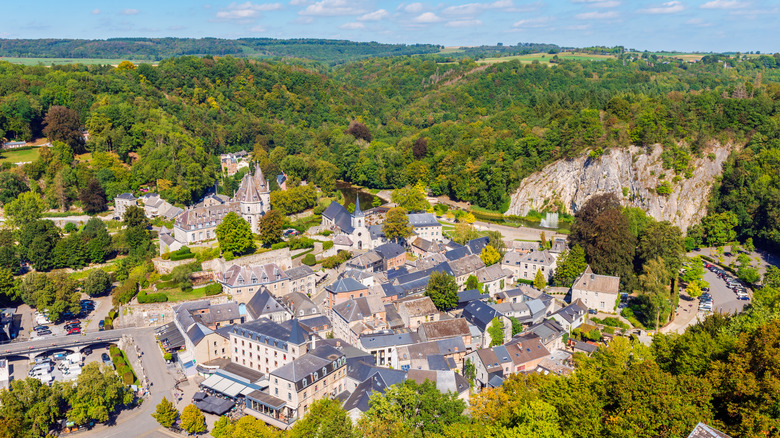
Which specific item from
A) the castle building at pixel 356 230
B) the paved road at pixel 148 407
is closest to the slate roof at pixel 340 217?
the castle building at pixel 356 230

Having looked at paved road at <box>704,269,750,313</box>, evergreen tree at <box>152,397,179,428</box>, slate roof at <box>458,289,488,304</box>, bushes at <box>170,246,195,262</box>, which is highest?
bushes at <box>170,246,195,262</box>

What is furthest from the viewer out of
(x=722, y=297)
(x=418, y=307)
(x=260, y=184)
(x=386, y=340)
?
(x=260, y=184)

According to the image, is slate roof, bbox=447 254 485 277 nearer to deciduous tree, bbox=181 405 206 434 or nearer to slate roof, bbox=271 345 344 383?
slate roof, bbox=271 345 344 383

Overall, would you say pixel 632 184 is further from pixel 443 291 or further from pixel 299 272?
pixel 299 272

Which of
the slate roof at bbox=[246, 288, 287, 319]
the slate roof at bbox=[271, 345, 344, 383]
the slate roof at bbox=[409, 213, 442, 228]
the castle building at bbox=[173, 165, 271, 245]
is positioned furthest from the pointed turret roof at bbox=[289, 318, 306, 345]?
the slate roof at bbox=[409, 213, 442, 228]

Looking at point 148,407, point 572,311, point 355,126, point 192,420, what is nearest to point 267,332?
point 192,420

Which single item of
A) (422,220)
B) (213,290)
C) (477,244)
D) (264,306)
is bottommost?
(213,290)
